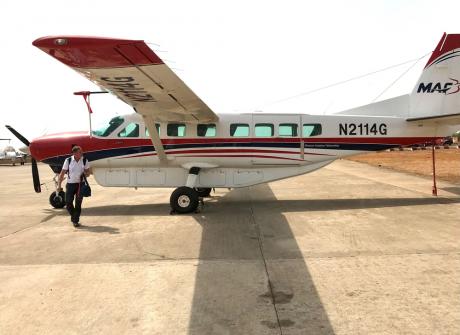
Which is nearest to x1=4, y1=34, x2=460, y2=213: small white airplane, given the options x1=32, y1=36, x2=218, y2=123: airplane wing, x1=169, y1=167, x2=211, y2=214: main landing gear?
x1=169, y1=167, x2=211, y2=214: main landing gear

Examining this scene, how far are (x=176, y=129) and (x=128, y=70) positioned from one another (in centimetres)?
465

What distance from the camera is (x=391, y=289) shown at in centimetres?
429

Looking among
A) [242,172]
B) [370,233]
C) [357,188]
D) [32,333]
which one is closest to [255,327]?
[32,333]

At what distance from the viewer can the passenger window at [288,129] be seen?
34.7 ft

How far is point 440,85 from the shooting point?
10.7m

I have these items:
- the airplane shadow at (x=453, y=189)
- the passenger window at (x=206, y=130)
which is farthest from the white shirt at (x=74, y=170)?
the airplane shadow at (x=453, y=189)

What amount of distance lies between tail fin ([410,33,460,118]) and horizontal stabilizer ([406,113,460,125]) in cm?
19

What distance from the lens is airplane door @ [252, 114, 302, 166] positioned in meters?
10.5

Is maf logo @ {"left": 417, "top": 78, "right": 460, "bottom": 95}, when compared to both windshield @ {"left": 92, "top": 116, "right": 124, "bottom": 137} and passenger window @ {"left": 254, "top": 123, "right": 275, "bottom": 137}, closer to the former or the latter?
passenger window @ {"left": 254, "top": 123, "right": 275, "bottom": 137}

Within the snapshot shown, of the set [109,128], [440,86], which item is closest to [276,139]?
[109,128]

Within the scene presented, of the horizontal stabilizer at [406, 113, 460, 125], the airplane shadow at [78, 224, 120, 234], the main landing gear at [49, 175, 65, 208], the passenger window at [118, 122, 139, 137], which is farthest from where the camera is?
the passenger window at [118, 122, 139, 137]

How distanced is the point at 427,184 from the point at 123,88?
11.4 metres

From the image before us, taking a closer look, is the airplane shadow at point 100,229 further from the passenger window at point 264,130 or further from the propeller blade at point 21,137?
the passenger window at point 264,130

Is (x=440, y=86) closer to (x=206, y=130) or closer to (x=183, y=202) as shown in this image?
(x=206, y=130)
